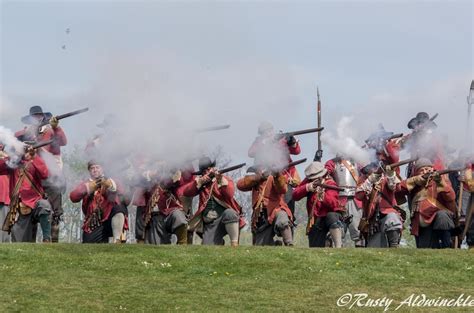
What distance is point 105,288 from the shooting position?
45.9 ft

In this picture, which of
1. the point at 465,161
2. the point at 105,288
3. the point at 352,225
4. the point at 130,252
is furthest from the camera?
the point at 352,225

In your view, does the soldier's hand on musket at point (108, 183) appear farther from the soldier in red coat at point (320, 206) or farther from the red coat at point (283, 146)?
the soldier in red coat at point (320, 206)

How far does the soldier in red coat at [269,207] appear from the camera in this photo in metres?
18.9

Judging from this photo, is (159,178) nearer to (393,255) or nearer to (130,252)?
(130,252)

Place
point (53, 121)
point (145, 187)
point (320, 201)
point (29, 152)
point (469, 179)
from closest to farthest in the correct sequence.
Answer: point (469, 179) → point (29, 152) → point (145, 187) → point (320, 201) → point (53, 121)

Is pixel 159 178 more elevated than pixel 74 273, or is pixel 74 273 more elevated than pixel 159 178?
pixel 159 178

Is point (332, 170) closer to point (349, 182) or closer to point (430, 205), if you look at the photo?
point (349, 182)

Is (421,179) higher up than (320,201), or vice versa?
(421,179)

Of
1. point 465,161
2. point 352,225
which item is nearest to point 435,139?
point 465,161

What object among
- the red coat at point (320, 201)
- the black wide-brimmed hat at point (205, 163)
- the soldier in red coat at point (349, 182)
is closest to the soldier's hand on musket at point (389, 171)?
the red coat at point (320, 201)

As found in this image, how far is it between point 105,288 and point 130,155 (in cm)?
556

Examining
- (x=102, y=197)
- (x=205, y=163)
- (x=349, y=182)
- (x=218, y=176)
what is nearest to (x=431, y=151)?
(x=349, y=182)

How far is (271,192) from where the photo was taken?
1911cm

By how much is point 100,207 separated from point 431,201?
6.33m
